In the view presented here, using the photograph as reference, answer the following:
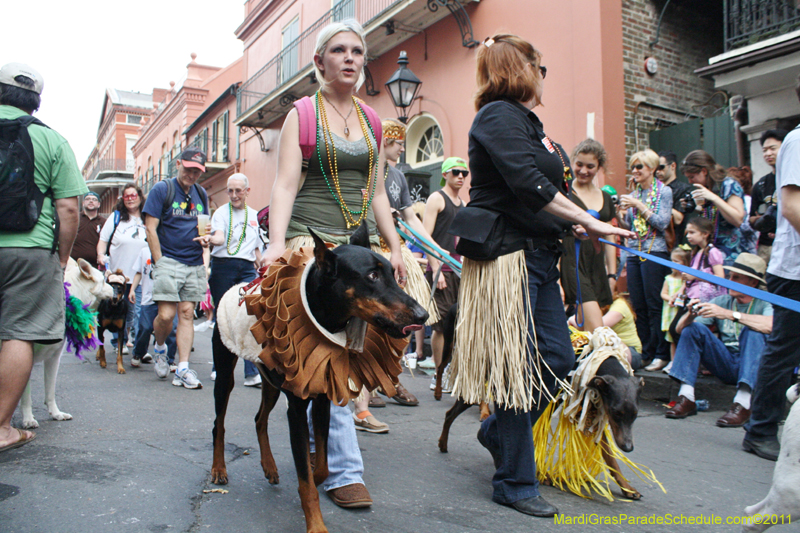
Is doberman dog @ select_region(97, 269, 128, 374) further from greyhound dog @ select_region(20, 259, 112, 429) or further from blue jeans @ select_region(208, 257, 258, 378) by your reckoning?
blue jeans @ select_region(208, 257, 258, 378)

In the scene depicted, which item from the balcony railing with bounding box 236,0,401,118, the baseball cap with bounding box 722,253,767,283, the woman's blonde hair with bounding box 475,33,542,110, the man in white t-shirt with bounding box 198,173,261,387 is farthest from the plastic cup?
the balcony railing with bounding box 236,0,401,118

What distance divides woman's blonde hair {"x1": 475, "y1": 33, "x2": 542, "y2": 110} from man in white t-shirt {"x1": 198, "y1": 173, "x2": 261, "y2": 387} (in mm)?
3597

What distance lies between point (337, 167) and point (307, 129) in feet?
0.78

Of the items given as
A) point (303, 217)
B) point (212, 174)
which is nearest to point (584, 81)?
point (303, 217)

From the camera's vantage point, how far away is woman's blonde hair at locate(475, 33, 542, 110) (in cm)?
276

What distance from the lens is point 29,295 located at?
3.41m

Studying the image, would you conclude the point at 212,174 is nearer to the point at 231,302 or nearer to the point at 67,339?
the point at 67,339

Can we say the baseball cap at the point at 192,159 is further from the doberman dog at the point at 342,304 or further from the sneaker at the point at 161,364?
the doberman dog at the point at 342,304

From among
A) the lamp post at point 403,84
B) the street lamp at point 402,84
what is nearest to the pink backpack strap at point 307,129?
the lamp post at point 403,84

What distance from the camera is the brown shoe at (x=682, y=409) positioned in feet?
15.3

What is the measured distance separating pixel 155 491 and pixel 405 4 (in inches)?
449

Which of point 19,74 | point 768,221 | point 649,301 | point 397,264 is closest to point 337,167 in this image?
point 397,264

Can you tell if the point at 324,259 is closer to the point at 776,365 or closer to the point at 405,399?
the point at 776,365

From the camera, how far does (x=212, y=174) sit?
27.0 metres
